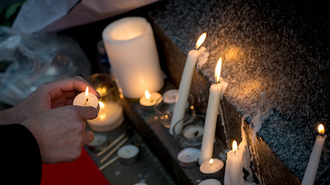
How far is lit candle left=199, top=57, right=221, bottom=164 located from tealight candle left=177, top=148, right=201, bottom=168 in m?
0.03

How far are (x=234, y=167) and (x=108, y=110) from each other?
76 cm

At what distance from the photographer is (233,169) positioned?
1024 millimetres

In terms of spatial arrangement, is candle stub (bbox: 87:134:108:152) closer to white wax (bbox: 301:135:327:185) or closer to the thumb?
the thumb

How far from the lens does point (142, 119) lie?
58.4 inches

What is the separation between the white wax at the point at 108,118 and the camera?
1.61 meters

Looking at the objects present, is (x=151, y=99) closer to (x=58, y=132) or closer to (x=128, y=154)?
(x=128, y=154)

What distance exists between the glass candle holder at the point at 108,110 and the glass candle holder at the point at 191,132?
428 millimetres

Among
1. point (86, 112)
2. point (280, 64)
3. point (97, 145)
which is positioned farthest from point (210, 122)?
point (97, 145)

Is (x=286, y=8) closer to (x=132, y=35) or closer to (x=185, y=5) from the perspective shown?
(x=185, y=5)

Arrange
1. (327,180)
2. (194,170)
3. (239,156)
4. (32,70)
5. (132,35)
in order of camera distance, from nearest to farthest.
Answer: (327,180)
(239,156)
(194,170)
(132,35)
(32,70)

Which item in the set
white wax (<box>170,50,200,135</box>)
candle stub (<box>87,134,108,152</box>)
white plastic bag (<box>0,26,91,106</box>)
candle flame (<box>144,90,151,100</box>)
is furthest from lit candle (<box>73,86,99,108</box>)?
white plastic bag (<box>0,26,91,106</box>)

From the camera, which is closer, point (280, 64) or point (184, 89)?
point (280, 64)

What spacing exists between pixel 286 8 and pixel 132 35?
0.70 m

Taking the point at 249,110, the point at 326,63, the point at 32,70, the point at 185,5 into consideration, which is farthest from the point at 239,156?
the point at 32,70
